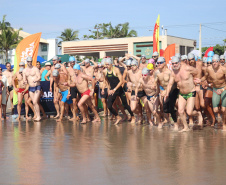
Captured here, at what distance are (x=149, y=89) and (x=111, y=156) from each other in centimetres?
491

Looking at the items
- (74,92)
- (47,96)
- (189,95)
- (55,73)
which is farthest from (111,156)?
(47,96)

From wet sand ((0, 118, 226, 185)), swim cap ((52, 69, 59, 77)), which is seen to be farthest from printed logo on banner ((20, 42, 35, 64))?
wet sand ((0, 118, 226, 185))

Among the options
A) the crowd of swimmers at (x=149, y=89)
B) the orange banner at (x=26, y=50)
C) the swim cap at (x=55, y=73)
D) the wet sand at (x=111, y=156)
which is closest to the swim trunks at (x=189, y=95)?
the crowd of swimmers at (x=149, y=89)

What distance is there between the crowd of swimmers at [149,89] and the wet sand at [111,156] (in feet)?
2.66

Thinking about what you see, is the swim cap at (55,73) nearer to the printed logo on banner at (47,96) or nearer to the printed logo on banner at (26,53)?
the printed logo on banner at (47,96)

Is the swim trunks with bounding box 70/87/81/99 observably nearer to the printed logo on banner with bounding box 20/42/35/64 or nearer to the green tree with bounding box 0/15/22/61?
the printed logo on banner with bounding box 20/42/35/64

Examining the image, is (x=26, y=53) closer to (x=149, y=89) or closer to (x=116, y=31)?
(x=149, y=89)

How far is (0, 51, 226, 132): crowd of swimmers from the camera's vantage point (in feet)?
35.2

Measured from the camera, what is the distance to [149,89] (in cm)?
1198

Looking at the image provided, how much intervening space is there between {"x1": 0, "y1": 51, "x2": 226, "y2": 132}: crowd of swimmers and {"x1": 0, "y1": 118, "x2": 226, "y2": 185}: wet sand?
81 cm

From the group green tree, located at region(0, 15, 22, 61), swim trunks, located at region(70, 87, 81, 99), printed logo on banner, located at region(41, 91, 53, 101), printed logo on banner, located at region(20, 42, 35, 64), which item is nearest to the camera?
swim trunks, located at region(70, 87, 81, 99)

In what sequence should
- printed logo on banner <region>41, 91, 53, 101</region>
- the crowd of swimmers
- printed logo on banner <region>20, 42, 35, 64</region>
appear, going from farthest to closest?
printed logo on banner <region>20, 42, 35, 64</region>, printed logo on banner <region>41, 91, 53, 101</region>, the crowd of swimmers

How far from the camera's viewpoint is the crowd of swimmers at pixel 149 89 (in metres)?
10.7

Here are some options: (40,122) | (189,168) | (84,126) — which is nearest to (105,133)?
(84,126)
